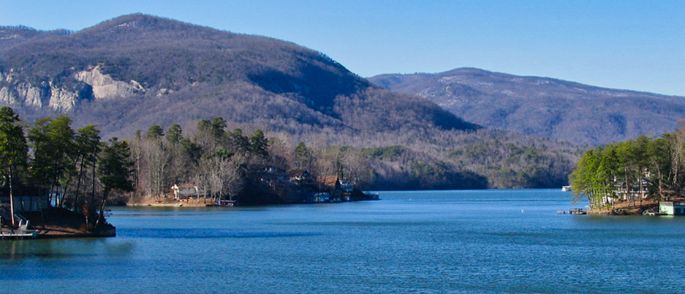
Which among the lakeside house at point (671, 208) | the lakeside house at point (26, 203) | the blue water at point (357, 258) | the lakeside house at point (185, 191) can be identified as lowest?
the blue water at point (357, 258)

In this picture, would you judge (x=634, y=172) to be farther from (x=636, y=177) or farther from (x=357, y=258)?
(x=357, y=258)

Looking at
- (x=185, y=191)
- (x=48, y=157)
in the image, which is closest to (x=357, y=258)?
(x=48, y=157)

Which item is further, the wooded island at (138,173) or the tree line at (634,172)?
the tree line at (634,172)

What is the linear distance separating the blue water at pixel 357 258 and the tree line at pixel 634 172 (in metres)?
14.4

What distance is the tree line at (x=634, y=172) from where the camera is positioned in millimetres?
105750

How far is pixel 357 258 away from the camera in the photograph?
5966cm

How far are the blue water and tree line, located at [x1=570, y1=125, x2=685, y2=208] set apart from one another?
47.4 feet

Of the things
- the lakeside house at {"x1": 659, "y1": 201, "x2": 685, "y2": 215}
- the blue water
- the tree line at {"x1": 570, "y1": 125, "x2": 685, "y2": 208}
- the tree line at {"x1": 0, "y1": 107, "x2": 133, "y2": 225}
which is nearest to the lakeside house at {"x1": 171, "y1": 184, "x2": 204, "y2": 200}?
the blue water

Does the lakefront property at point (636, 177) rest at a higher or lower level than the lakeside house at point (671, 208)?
higher

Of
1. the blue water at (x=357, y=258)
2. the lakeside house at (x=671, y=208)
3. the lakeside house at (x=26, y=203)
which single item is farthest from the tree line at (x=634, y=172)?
the lakeside house at (x=26, y=203)

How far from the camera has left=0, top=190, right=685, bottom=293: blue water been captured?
47969 millimetres

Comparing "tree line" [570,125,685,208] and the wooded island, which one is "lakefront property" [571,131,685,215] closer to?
"tree line" [570,125,685,208]

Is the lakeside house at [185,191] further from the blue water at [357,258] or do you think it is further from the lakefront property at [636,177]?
the lakefront property at [636,177]

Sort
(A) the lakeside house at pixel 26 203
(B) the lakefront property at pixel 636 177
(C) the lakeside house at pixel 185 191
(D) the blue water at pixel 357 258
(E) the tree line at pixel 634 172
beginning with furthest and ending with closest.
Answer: (C) the lakeside house at pixel 185 191 < (E) the tree line at pixel 634 172 < (B) the lakefront property at pixel 636 177 < (A) the lakeside house at pixel 26 203 < (D) the blue water at pixel 357 258
